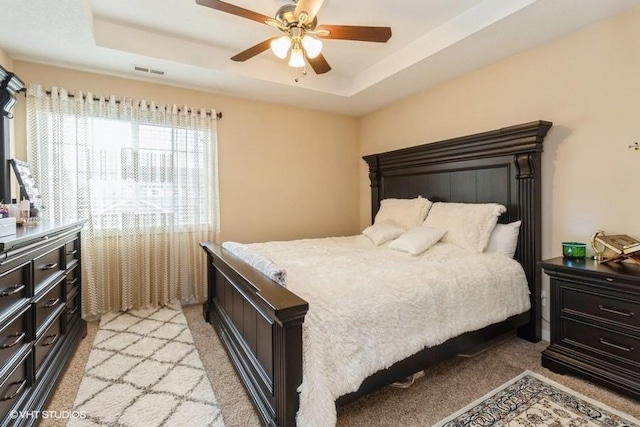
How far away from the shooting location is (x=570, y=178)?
238cm

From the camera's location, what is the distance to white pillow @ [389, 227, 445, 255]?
2580 millimetres

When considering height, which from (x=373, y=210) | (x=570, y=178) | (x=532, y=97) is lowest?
(x=373, y=210)

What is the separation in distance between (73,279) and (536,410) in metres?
3.29

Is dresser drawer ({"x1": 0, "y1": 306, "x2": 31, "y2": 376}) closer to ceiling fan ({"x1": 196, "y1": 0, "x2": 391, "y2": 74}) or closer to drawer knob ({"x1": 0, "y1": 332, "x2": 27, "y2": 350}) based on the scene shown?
drawer knob ({"x1": 0, "y1": 332, "x2": 27, "y2": 350})

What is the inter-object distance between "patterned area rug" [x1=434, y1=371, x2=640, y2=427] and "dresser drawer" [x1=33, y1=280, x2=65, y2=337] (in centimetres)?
225

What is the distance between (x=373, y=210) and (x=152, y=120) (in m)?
2.82

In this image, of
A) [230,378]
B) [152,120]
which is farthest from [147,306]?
[152,120]

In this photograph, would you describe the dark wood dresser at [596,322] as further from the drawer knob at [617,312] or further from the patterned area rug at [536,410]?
the patterned area rug at [536,410]

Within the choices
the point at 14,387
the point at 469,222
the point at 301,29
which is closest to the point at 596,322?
the point at 469,222

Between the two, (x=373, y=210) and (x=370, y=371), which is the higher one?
(x=373, y=210)

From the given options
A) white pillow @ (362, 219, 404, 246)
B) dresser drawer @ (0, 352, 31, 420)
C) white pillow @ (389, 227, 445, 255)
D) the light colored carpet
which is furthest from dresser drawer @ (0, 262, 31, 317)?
white pillow @ (362, 219, 404, 246)

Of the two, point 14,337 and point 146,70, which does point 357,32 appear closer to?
point 146,70

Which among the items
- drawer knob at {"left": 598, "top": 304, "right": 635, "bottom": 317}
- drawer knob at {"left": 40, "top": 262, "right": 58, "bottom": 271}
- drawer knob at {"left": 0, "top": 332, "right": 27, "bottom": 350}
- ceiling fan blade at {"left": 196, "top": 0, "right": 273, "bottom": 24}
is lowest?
drawer knob at {"left": 598, "top": 304, "right": 635, "bottom": 317}

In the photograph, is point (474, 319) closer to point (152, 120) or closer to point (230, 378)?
point (230, 378)
